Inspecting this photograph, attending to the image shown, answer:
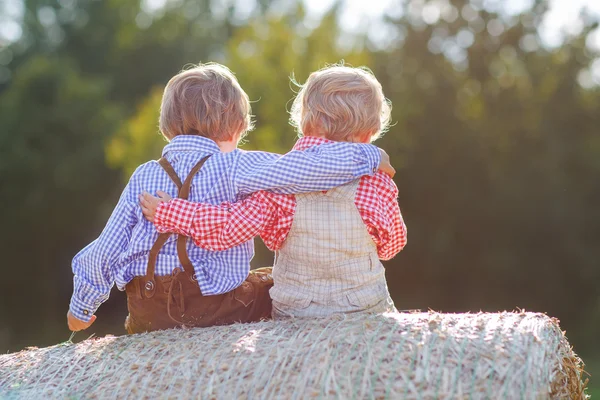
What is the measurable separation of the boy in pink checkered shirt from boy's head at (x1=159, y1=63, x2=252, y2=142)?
39 centimetres

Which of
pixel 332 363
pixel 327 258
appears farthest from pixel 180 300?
pixel 332 363

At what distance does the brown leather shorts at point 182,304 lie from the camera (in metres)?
3.67

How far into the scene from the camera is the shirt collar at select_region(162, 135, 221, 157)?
380cm

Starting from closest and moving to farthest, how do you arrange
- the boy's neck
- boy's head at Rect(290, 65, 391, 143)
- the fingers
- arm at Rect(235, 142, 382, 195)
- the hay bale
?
the hay bale
arm at Rect(235, 142, 382, 195)
the fingers
boy's head at Rect(290, 65, 391, 143)
the boy's neck

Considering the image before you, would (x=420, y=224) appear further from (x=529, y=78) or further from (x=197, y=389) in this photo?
(x=197, y=389)

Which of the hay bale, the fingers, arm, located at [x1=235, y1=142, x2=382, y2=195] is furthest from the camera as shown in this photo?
the fingers

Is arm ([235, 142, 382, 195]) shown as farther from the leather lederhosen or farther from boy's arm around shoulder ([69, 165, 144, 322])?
boy's arm around shoulder ([69, 165, 144, 322])

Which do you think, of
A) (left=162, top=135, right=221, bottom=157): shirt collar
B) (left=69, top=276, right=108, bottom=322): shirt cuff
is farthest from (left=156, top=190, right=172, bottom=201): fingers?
(left=69, top=276, right=108, bottom=322): shirt cuff

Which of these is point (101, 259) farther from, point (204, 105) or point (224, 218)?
point (204, 105)

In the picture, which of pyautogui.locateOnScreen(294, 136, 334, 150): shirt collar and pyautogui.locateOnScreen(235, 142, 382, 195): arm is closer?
pyautogui.locateOnScreen(235, 142, 382, 195): arm

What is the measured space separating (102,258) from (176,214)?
0.45 metres

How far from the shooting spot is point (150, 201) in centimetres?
364

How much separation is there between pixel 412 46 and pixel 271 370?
13.2 meters

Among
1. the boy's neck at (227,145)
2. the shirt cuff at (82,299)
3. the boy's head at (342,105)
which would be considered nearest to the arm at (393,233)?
the boy's head at (342,105)
